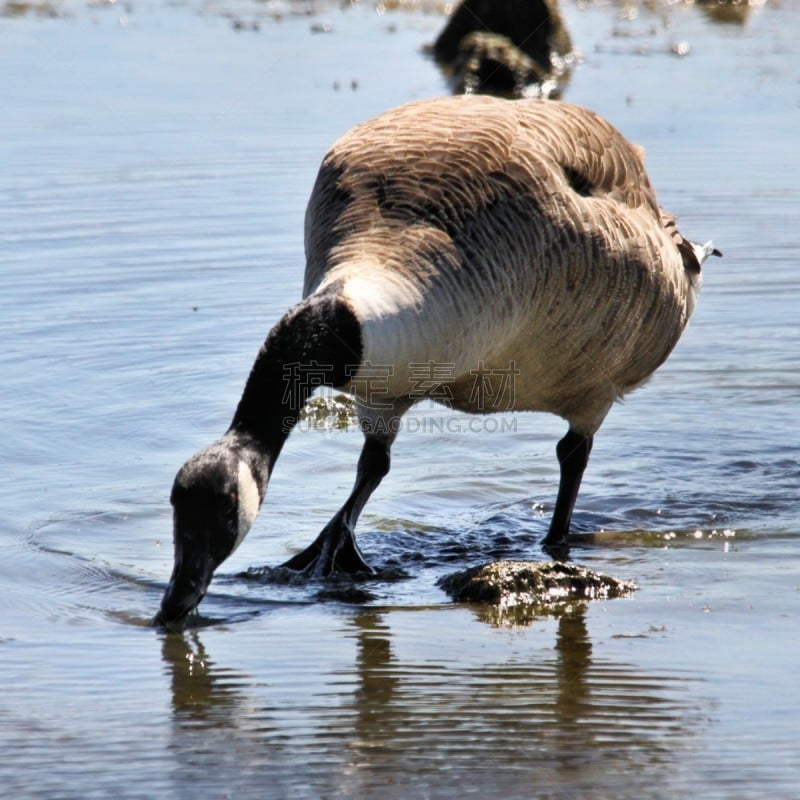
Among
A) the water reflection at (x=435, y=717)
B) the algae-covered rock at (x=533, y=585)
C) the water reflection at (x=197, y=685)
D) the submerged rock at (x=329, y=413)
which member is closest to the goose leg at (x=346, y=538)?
the algae-covered rock at (x=533, y=585)

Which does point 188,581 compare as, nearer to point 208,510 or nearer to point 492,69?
point 208,510

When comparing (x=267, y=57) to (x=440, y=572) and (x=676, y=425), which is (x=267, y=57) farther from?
(x=440, y=572)

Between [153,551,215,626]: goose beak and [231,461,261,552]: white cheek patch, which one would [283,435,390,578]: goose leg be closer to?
[153,551,215,626]: goose beak

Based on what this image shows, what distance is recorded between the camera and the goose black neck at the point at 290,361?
5.26 m

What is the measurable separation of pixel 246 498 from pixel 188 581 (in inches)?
15.1

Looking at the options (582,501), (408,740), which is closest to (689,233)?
(582,501)

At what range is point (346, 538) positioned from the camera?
6.78 m

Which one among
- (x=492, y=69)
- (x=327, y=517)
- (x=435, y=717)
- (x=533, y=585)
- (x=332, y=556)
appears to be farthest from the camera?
(x=492, y=69)

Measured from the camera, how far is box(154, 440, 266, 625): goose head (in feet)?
16.6

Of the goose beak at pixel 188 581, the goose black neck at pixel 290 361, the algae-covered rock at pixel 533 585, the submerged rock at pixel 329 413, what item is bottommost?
the submerged rock at pixel 329 413

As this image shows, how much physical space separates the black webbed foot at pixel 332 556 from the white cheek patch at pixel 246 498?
4.58 ft

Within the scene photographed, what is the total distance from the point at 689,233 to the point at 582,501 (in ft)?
15.4

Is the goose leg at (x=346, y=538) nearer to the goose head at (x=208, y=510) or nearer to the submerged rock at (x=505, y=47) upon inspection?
the goose head at (x=208, y=510)

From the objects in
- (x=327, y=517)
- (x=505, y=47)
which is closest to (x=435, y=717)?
(x=327, y=517)
